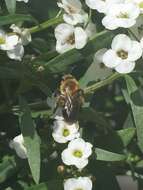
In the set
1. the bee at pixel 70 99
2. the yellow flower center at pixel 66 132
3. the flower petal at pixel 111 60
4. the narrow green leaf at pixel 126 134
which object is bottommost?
the narrow green leaf at pixel 126 134

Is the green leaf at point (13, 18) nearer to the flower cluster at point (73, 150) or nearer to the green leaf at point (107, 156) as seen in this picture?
the flower cluster at point (73, 150)

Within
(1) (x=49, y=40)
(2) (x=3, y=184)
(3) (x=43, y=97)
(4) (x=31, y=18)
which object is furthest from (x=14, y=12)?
(2) (x=3, y=184)

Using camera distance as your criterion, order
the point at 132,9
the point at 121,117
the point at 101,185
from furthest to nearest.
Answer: the point at 121,117
the point at 101,185
the point at 132,9

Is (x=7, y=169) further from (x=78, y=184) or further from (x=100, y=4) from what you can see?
(x=100, y=4)

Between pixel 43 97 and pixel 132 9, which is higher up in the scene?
pixel 132 9

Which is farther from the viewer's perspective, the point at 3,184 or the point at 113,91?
the point at 113,91

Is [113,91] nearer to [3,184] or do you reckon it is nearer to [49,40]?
[49,40]

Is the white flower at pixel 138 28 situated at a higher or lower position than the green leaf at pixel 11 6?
lower

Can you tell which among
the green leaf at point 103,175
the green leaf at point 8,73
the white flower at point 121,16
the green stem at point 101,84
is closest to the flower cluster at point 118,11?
the white flower at point 121,16
